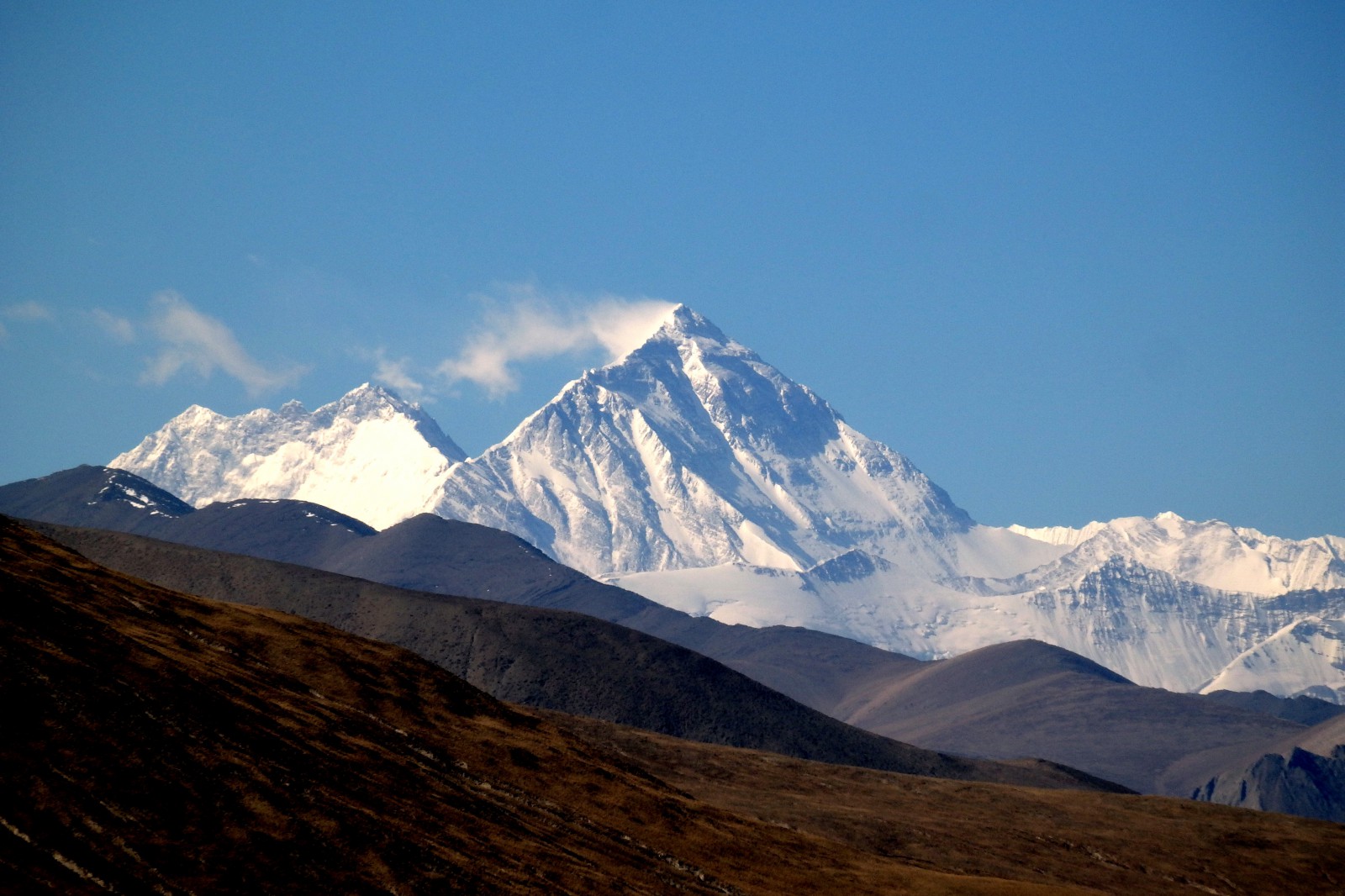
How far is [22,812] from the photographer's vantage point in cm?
4450

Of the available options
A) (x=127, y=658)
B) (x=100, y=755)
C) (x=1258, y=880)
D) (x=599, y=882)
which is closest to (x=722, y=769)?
(x=1258, y=880)

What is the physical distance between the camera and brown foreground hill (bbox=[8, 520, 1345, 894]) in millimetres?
47781

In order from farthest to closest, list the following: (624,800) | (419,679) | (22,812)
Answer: (419,679), (624,800), (22,812)

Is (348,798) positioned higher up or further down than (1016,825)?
further down

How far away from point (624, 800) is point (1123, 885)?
62186mm

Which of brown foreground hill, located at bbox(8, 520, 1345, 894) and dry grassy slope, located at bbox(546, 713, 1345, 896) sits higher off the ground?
dry grassy slope, located at bbox(546, 713, 1345, 896)

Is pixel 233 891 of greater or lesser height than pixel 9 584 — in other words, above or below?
below

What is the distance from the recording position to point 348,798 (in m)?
60.9

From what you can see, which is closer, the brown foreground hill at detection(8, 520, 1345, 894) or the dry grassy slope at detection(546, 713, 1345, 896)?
the brown foreground hill at detection(8, 520, 1345, 894)

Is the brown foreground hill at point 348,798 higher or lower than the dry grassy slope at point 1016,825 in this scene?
lower

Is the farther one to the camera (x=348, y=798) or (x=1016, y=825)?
(x=1016, y=825)

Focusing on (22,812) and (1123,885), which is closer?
(22,812)

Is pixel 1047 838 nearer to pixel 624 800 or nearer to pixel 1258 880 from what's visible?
pixel 1258 880

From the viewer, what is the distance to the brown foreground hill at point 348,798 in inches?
1881
